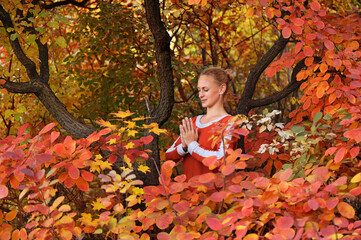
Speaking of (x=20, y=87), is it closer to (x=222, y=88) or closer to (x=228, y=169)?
(x=222, y=88)

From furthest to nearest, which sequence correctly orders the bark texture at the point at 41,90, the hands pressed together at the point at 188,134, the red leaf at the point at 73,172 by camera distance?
1. the bark texture at the point at 41,90
2. the hands pressed together at the point at 188,134
3. the red leaf at the point at 73,172

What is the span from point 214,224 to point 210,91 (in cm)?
146

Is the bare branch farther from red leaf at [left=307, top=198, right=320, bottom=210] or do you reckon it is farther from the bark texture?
red leaf at [left=307, top=198, right=320, bottom=210]

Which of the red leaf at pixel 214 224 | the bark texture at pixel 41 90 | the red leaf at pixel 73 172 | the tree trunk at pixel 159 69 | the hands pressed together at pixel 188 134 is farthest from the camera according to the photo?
the bark texture at pixel 41 90

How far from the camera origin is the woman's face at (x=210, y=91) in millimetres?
3023

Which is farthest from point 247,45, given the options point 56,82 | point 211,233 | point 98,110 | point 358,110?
point 211,233

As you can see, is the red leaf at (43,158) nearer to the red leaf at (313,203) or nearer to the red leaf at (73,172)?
the red leaf at (73,172)

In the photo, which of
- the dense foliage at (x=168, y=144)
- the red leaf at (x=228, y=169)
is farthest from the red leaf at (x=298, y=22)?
the red leaf at (x=228, y=169)

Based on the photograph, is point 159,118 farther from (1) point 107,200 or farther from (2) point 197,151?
(1) point 107,200

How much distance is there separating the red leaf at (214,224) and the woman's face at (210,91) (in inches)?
54.3

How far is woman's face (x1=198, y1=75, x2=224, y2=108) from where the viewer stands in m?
3.02

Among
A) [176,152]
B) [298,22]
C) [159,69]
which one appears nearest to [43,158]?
[176,152]

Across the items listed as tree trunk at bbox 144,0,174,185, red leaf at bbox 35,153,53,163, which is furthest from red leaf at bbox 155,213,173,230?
tree trunk at bbox 144,0,174,185

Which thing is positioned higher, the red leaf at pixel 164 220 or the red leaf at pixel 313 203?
the red leaf at pixel 313 203
